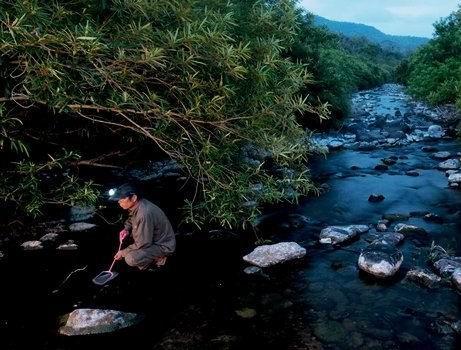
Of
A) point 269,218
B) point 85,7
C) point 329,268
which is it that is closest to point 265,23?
point 85,7

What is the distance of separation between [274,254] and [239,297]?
4.59 feet

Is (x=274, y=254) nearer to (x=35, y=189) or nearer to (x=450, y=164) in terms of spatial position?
(x=35, y=189)


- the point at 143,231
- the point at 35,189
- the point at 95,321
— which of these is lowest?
the point at 95,321

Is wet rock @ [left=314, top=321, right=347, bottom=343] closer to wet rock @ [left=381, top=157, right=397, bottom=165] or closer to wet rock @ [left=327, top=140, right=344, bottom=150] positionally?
wet rock @ [left=381, top=157, right=397, bottom=165]

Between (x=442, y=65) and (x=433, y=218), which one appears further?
(x=442, y=65)

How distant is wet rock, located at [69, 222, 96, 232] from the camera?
30.1 feet

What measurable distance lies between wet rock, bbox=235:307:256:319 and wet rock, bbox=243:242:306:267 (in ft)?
4.45

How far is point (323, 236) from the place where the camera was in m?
8.57

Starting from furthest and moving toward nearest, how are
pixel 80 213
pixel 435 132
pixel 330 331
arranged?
1. pixel 435 132
2. pixel 80 213
3. pixel 330 331

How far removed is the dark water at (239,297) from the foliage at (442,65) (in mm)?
18502

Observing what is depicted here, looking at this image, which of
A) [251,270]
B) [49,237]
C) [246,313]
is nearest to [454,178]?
[251,270]

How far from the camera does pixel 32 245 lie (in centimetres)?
820

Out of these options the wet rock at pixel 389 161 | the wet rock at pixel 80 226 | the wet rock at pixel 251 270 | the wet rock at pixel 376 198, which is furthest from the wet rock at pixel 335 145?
the wet rock at pixel 80 226

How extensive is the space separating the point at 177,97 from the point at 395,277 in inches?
195
